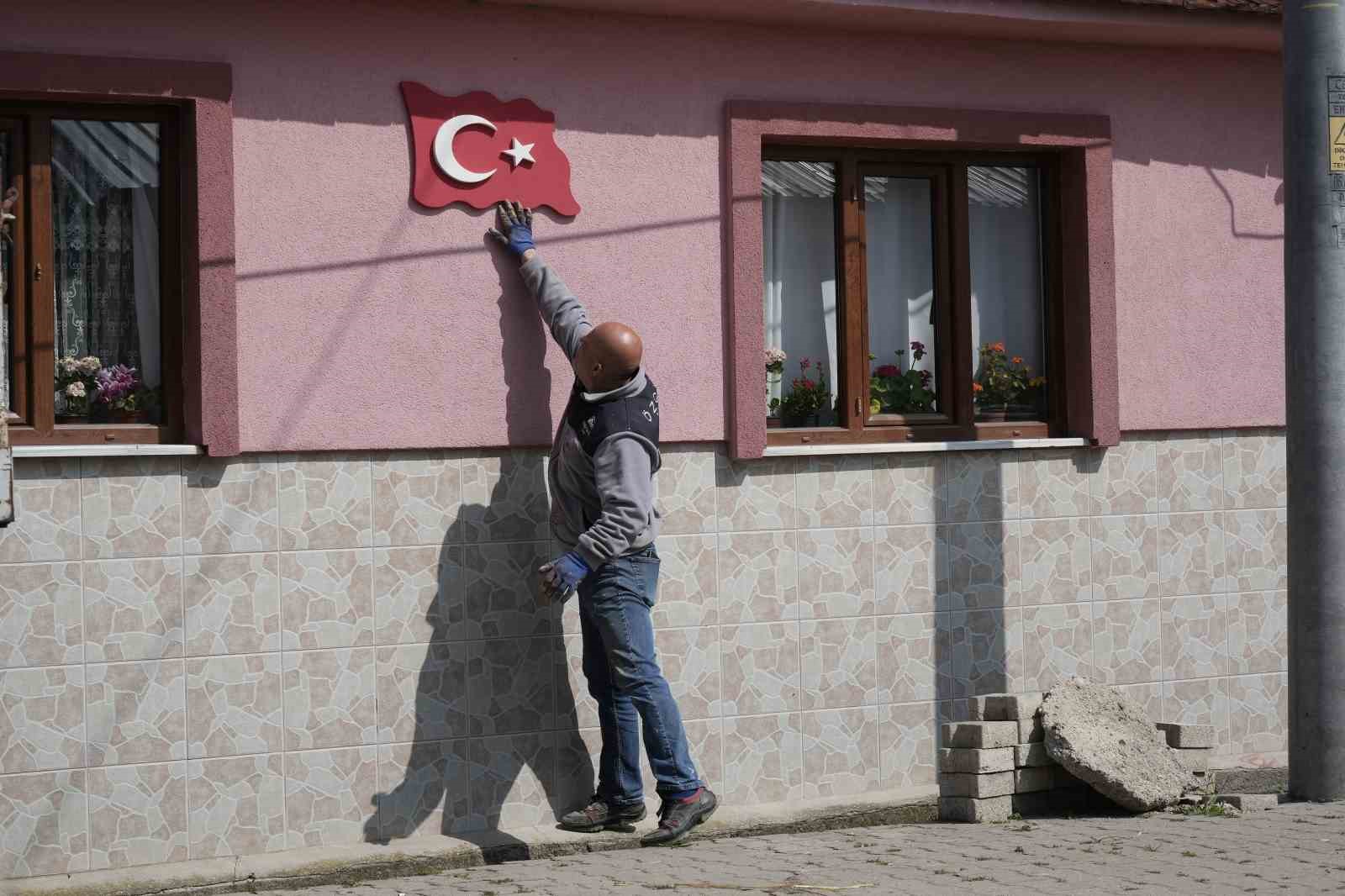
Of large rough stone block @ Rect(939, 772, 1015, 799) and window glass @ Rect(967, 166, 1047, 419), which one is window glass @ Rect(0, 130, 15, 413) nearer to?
large rough stone block @ Rect(939, 772, 1015, 799)

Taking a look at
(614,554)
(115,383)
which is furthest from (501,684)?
(115,383)

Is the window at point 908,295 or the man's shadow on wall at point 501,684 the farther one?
the window at point 908,295

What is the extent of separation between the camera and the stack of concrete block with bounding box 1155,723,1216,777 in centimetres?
744

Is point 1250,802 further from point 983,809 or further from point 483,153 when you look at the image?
point 483,153

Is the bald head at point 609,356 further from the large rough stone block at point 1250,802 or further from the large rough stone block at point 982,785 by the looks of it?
the large rough stone block at point 1250,802

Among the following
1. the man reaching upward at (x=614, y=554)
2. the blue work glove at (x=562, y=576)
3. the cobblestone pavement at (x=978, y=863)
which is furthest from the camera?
the man reaching upward at (x=614, y=554)

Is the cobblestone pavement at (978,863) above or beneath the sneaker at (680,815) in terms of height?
beneath

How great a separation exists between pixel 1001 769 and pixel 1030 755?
0.16 meters

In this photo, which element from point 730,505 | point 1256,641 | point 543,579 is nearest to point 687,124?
point 730,505

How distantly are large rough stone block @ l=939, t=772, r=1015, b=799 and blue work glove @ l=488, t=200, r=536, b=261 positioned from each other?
3.05 metres

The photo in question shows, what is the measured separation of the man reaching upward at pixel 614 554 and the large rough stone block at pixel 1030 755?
4.77 feet

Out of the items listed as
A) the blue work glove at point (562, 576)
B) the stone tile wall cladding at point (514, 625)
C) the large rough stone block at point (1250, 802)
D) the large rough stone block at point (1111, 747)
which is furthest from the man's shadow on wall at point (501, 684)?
the large rough stone block at point (1250, 802)

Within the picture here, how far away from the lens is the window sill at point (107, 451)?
6180 millimetres

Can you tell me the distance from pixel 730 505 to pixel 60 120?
10.8 feet
